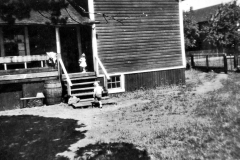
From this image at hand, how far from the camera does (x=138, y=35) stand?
15500 mm

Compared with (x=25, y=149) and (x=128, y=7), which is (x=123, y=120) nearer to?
(x=25, y=149)

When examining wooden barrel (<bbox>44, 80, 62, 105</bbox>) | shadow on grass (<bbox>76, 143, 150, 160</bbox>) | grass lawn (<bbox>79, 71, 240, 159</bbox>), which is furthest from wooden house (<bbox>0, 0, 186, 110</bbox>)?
shadow on grass (<bbox>76, 143, 150, 160</bbox>)

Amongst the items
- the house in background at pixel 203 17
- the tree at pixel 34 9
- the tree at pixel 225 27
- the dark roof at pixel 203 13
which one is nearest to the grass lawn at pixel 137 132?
the tree at pixel 34 9

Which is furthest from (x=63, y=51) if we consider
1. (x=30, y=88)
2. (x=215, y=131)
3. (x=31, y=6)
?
(x=215, y=131)

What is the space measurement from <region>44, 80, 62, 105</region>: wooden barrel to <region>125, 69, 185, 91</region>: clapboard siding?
173 inches

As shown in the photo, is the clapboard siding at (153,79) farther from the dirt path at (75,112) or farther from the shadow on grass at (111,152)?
the shadow on grass at (111,152)

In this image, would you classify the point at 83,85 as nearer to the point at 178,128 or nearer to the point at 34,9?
the point at 34,9

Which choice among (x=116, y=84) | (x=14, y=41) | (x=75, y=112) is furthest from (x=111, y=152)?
(x=14, y=41)

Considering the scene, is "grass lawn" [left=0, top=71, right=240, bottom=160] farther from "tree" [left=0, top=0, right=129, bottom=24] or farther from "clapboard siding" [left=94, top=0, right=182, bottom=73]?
"tree" [left=0, top=0, right=129, bottom=24]

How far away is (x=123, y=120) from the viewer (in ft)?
29.9

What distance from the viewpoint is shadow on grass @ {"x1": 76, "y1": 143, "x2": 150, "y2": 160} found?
19.9ft

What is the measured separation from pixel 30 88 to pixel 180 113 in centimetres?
721

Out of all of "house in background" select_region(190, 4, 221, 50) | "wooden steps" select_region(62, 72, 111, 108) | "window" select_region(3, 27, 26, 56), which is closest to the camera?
"wooden steps" select_region(62, 72, 111, 108)

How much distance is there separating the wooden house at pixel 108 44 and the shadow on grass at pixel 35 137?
348 cm
